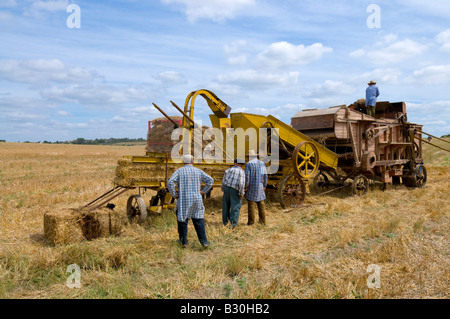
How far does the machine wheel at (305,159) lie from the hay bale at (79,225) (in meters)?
5.09

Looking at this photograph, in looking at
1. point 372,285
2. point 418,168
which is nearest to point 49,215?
point 372,285

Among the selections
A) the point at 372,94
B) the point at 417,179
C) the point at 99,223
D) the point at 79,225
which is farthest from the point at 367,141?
the point at 79,225

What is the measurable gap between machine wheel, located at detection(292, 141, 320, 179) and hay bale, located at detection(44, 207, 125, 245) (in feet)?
16.7

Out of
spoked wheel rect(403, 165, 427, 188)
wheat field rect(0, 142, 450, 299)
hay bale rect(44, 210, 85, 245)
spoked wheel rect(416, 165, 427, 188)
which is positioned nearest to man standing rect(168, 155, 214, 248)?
wheat field rect(0, 142, 450, 299)

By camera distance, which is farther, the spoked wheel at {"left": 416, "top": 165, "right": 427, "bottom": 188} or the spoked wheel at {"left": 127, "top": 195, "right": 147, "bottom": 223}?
the spoked wheel at {"left": 416, "top": 165, "right": 427, "bottom": 188}

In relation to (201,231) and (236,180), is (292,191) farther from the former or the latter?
(201,231)

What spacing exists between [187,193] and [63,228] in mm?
2339

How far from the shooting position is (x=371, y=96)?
43.8 ft

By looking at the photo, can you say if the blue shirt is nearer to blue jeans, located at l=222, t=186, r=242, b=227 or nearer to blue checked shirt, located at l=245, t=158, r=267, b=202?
blue checked shirt, located at l=245, t=158, r=267, b=202

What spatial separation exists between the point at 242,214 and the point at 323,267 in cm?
457

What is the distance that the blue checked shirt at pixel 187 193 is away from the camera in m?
6.47

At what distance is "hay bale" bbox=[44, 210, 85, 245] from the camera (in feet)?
21.2

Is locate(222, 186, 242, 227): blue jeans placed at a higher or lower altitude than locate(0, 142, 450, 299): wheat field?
higher
